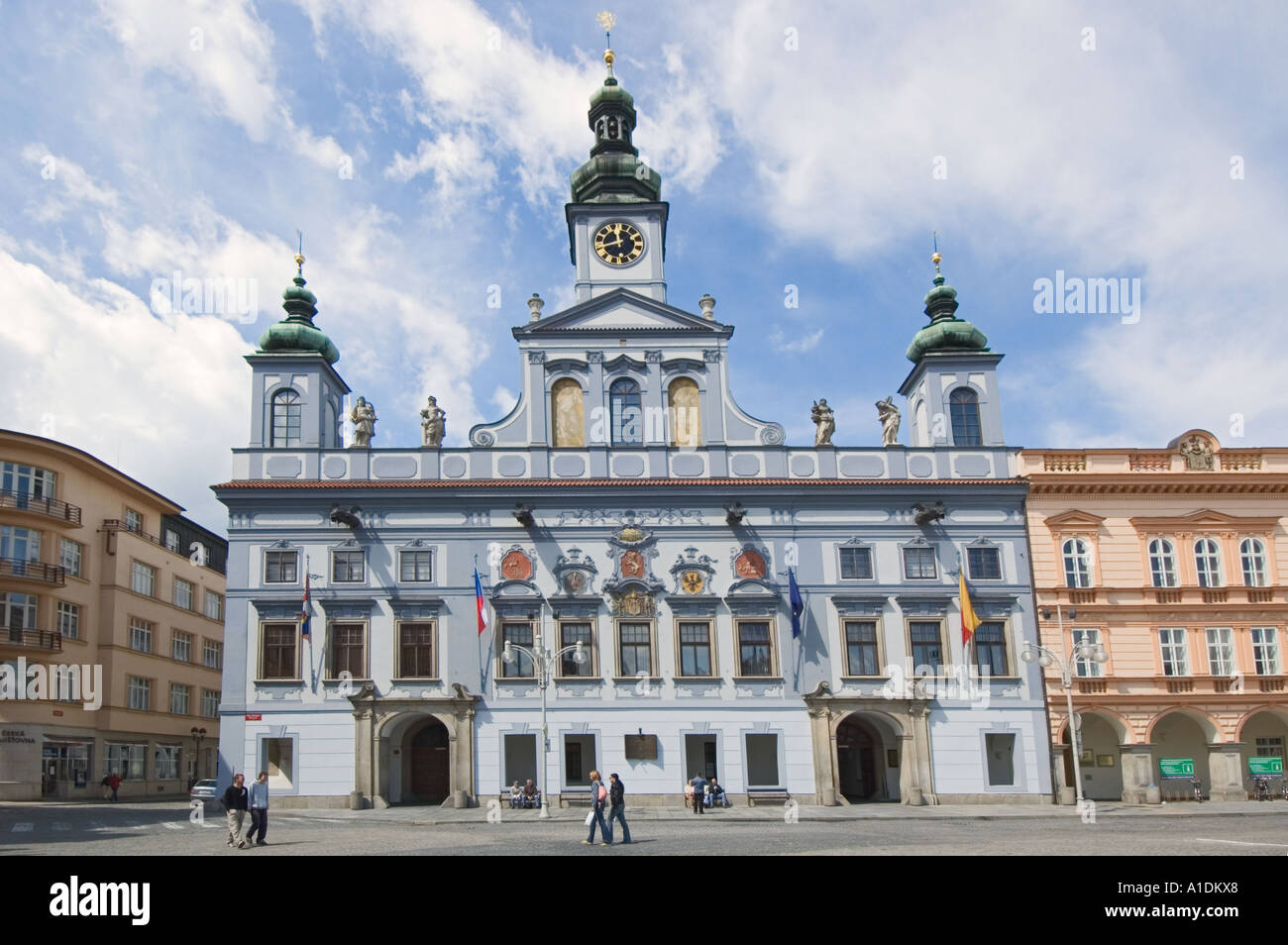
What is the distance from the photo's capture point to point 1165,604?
43875 millimetres

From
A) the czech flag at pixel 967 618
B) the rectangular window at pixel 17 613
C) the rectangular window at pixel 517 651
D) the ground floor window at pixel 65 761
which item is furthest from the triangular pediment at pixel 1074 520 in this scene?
the ground floor window at pixel 65 761

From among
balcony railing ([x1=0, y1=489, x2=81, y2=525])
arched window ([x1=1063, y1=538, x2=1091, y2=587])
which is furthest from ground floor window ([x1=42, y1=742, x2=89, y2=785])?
arched window ([x1=1063, y1=538, x2=1091, y2=587])

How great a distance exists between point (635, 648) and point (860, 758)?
1000 centimetres

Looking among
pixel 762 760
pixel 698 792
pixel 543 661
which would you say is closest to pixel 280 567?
pixel 543 661

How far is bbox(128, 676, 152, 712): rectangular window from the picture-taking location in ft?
198

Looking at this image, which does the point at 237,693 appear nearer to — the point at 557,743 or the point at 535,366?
the point at 557,743

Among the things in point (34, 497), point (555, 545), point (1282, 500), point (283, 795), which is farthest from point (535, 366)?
point (1282, 500)

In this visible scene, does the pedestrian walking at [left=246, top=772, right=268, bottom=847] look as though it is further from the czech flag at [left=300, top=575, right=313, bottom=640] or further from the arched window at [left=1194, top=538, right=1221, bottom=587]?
the arched window at [left=1194, top=538, right=1221, bottom=587]

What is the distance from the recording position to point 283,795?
40156mm

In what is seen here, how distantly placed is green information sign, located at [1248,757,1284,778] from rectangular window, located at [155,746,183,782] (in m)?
53.0

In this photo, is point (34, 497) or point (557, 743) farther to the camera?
point (34, 497)

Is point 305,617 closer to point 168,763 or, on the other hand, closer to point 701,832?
point 701,832

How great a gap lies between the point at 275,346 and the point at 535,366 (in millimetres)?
10519

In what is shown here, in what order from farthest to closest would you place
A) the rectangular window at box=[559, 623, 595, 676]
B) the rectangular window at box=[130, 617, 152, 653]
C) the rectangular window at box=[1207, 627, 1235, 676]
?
the rectangular window at box=[130, 617, 152, 653] < the rectangular window at box=[1207, 627, 1235, 676] < the rectangular window at box=[559, 623, 595, 676]
